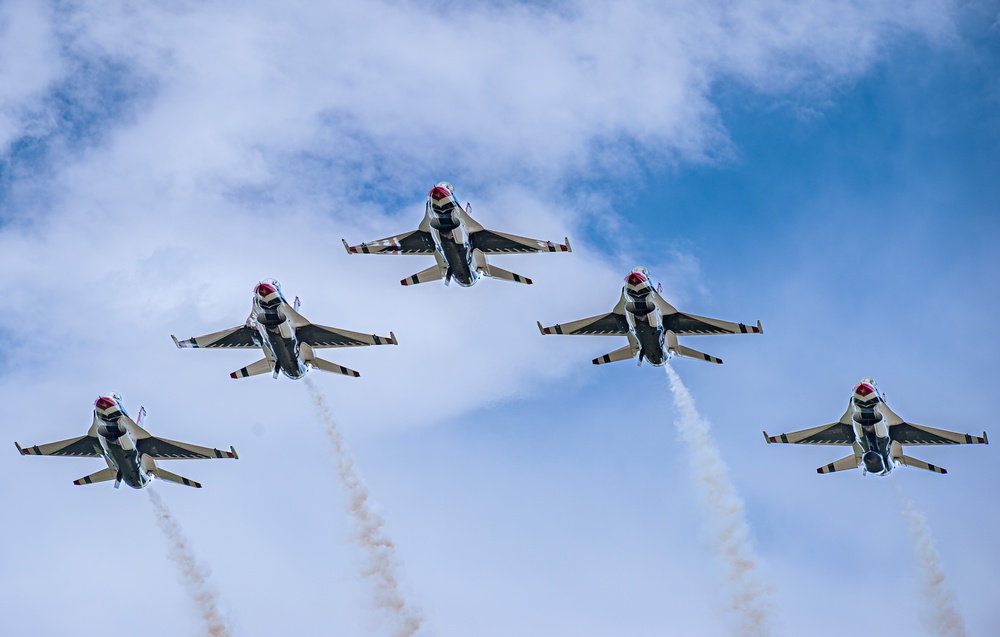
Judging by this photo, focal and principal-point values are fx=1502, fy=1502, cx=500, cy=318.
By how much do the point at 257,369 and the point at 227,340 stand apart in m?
4.88

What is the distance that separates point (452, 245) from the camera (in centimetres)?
11044

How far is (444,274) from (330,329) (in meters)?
9.96

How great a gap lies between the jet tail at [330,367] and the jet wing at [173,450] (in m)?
10.6

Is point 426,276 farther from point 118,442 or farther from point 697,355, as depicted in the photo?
point 118,442

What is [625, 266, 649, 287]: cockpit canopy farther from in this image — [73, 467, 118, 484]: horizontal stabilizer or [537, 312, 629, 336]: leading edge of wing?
[73, 467, 118, 484]: horizontal stabilizer

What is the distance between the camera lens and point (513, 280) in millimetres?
115625

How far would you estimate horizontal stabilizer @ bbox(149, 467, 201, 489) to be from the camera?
378 ft

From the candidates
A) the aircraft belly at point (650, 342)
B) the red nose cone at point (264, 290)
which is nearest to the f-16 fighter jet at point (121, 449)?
the red nose cone at point (264, 290)

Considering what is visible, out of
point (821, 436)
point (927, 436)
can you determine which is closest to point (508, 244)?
point (821, 436)

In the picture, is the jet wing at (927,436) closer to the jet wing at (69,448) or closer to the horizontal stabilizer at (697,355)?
the horizontal stabilizer at (697,355)

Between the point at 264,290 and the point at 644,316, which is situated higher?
the point at 264,290

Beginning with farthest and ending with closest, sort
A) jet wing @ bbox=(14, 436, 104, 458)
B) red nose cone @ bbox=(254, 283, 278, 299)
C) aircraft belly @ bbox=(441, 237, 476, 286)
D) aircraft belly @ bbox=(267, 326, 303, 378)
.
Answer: jet wing @ bbox=(14, 436, 104, 458)
aircraft belly @ bbox=(441, 237, 476, 286)
aircraft belly @ bbox=(267, 326, 303, 378)
red nose cone @ bbox=(254, 283, 278, 299)

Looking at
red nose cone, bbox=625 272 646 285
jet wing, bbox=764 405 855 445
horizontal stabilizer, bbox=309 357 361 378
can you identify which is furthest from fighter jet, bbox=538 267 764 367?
horizontal stabilizer, bbox=309 357 361 378

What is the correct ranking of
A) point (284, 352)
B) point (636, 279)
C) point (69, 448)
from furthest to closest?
1. point (69, 448)
2. point (284, 352)
3. point (636, 279)
